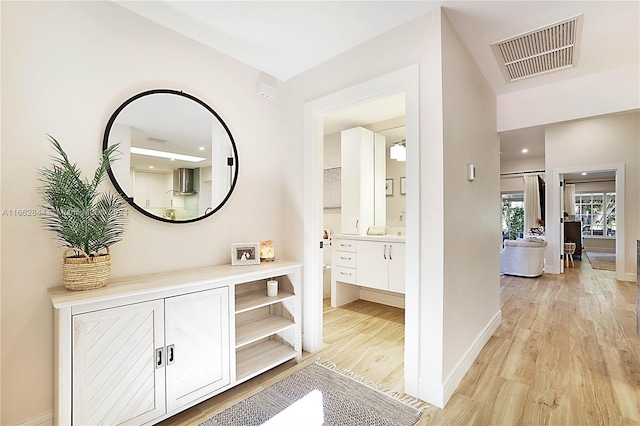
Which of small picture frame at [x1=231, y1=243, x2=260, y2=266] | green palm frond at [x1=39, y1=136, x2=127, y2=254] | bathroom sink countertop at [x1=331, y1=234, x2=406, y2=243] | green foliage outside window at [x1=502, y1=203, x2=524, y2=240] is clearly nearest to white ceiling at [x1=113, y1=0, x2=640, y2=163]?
green palm frond at [x1=39, y1=136, x2=127, y2=254]

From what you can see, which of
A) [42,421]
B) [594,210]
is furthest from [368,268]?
[594,210]

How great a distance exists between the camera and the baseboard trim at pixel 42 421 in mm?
1467

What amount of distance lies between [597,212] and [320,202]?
11.6 metres

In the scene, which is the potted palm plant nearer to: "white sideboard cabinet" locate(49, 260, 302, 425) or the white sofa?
"white sideboard cabinet" locate(49, 260, 302, 425)

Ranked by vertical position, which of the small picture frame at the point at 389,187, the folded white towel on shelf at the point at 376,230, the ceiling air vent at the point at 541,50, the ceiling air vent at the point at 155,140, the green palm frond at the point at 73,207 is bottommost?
the folded white towel on shelf at the point at 376,230

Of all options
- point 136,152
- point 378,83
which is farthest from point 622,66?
point 136,152

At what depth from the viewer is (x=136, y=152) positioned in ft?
6.20

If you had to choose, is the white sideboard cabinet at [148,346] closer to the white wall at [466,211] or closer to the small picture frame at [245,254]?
the small picture frame at [245,254]

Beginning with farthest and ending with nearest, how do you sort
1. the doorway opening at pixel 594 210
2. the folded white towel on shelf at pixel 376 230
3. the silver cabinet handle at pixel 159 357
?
1. the doorway opening at pixel 594 210
2. the folded white towel on shelf at pixel 376 230
3. the silver cabinet handle at pixel 159 357

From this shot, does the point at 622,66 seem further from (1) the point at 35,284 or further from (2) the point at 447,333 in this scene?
(1) the point at 35,284

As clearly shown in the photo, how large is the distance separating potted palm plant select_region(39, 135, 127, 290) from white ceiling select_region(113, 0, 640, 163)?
1087mm

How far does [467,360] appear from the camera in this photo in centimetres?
219

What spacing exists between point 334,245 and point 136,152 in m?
2.52

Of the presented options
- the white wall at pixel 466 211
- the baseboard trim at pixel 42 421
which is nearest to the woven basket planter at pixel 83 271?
the baseboard trim at pixel 42 421
